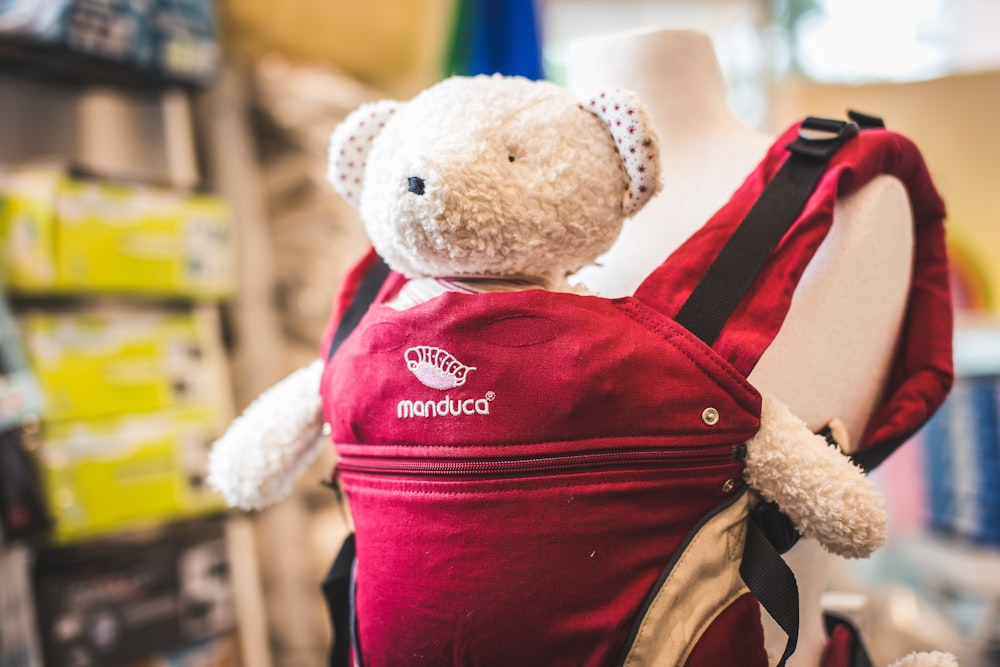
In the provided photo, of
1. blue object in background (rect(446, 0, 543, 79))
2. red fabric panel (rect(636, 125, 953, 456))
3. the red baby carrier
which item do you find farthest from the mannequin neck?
blue object in background (rect(446, 0, 543, 79))

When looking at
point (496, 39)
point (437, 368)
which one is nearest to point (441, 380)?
point (437, 368)

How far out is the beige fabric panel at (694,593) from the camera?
1.62 feet

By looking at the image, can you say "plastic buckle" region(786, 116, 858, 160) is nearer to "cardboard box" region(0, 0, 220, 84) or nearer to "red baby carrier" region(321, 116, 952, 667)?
"red baby carrier" region(321, 116, 952, 667)

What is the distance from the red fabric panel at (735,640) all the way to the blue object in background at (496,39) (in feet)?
5.70

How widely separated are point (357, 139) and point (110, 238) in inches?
36.7

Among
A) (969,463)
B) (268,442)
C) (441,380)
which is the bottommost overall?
(969,463)

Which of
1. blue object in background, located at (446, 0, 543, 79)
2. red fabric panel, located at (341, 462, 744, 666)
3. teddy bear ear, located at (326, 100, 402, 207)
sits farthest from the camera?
blue object in background, located at (446, 0, 543, 79)

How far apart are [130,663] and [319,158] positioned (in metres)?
1.06

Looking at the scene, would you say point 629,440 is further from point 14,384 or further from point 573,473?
point 14,384

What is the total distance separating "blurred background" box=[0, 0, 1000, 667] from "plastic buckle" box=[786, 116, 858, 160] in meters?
0.51

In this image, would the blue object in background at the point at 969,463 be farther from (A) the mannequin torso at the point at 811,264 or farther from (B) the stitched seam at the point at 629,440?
(B) the stitched seam at the point at 629,440

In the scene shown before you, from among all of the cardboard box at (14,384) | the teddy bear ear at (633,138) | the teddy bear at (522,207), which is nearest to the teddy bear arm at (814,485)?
the teddy bear at (522,207)

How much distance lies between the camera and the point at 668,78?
724 millimetres

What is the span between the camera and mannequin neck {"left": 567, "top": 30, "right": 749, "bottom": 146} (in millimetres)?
719
